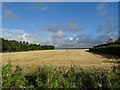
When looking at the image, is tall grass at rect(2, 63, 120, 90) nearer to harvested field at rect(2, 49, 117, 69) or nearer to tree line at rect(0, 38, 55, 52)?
harvested field at rect(2, 49, 117, 69)

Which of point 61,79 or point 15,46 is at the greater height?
point 15,46

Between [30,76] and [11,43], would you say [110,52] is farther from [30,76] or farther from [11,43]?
[30,76]

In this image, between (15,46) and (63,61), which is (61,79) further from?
(15,46)

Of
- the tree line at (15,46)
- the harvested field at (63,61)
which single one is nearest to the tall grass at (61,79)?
the harvested field at (63,61)

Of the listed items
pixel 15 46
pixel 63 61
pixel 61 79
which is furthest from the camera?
pixel 15 46

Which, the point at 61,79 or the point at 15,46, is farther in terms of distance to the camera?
the point at 15,46

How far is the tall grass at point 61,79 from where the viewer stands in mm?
5129

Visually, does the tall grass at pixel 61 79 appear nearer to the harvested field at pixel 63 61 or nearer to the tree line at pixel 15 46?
the harvested field at pixel 63 61

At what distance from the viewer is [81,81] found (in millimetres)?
5359

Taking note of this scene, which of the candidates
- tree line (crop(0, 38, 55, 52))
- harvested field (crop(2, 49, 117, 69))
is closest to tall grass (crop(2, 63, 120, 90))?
harvested field (crop(2, 49, 117, 69))

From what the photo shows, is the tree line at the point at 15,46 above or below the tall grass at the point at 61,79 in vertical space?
above

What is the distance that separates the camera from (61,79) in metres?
5.34

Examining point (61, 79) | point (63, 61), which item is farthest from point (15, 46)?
point (61, 79)

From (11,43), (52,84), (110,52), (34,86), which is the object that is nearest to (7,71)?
(34,86)
